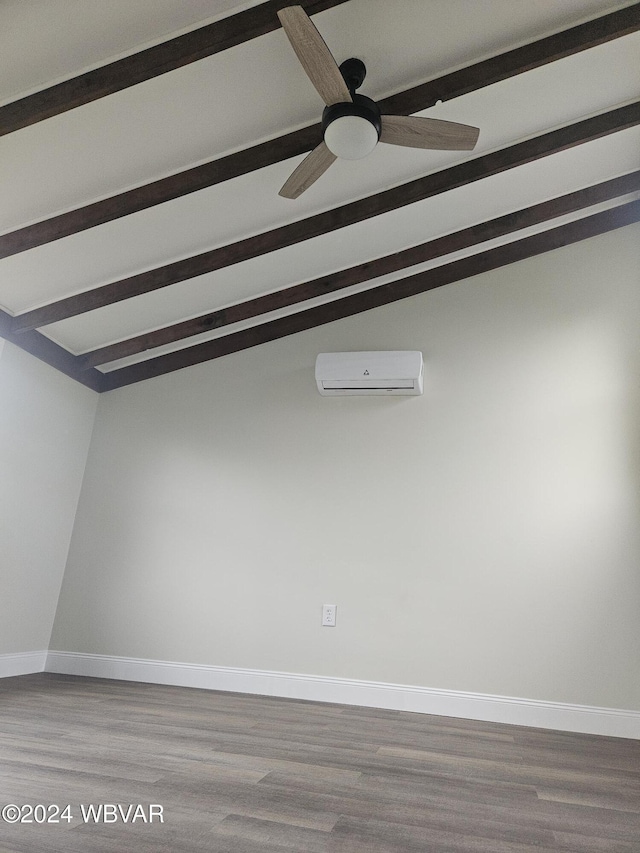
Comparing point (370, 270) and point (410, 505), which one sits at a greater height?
point (370, 270)

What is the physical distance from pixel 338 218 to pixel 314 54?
1.20 m

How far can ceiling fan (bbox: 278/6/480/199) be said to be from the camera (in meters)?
1.91

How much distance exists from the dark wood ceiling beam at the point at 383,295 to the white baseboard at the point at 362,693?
5.78 feet

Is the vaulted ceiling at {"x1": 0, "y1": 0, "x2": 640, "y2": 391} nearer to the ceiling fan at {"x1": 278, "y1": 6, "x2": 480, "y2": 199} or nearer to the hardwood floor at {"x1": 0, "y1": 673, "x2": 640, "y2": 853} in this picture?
the ceiling fan at {"x1": 278, "y1": 6, "x2": 480, "y2": 199}

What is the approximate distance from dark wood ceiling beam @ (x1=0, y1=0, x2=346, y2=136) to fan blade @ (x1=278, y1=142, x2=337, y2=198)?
41 cm

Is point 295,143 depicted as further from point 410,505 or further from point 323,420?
point 410,505

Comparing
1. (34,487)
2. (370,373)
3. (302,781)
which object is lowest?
(302,781)

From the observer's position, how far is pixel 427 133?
2.11 m

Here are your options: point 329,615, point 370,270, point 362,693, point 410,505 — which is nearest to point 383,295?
point 370,270

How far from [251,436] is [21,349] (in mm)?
1398

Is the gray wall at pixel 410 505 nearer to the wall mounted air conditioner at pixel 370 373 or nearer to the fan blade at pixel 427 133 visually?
the wall mounted air conditioner at pixel 370 373

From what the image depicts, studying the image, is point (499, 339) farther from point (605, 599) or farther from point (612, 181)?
point (605, 599)

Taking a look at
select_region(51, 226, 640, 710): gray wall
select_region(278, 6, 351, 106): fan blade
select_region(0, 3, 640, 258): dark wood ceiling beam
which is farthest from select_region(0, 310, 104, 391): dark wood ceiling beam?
select_region(278, 6, 351, 106): fan blade

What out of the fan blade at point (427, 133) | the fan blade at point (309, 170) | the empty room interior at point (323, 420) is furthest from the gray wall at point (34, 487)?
the fan blade at point (427, 133)
